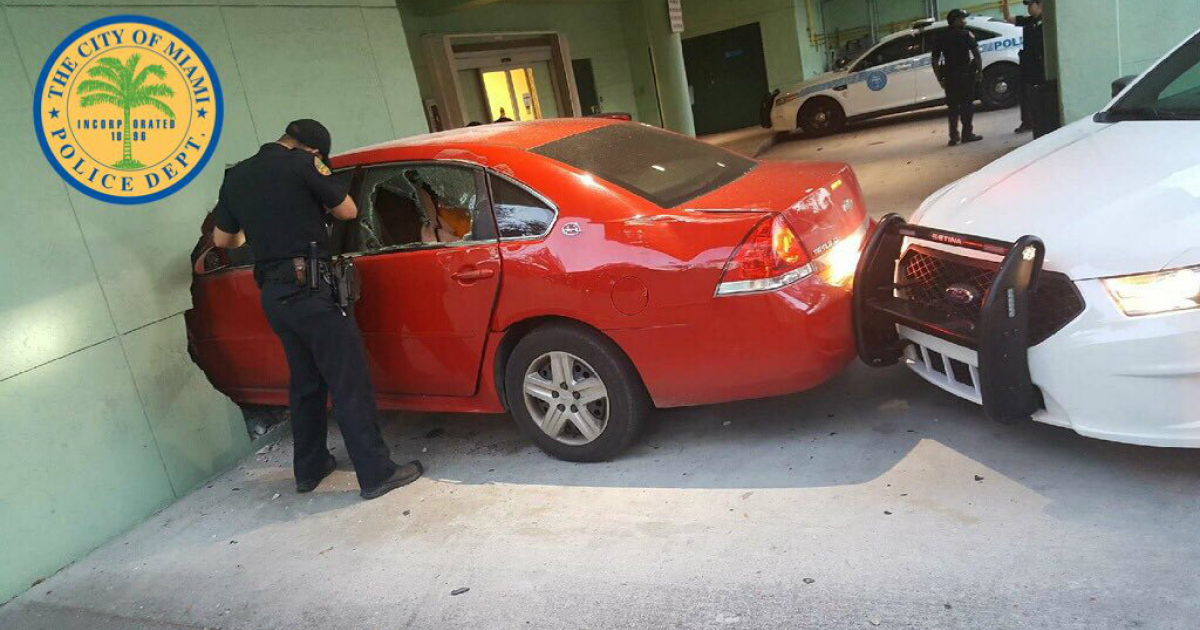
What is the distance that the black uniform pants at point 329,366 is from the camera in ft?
13.0

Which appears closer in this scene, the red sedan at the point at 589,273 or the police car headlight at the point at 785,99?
the red sedan at the point at 589,273

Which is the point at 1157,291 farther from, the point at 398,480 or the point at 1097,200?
the point at 398,480

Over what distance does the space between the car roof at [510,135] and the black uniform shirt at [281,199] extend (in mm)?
474

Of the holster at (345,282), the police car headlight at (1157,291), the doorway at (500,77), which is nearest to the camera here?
the police car headlight at (1157,291)

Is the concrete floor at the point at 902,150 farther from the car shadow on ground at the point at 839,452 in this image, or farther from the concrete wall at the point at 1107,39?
the car shadow on ground at the point at 839,452

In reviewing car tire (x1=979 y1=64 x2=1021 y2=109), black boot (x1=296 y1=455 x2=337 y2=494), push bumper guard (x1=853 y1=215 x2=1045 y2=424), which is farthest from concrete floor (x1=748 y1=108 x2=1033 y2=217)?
black boot (x1=296 y1=455 x2=337 y2=494)

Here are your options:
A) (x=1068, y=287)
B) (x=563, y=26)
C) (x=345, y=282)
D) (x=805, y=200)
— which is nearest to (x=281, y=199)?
(x=345, y=282)

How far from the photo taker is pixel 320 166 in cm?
396

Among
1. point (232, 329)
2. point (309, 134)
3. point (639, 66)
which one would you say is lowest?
point (232, 329)

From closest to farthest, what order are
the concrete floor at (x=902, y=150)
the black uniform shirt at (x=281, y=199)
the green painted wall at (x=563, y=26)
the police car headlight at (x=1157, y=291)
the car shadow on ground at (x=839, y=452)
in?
the police car headlight at (x=1157, y=291)
the car shadow on ground at (x=839, y=452)
the black uniform shirt at (x=281, y=199)
the concrete floor at (x=902, y=150)
the green painted wall at (x=563, y=26)

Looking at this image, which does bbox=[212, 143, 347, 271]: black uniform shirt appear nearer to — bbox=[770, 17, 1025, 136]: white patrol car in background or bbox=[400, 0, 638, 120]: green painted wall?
bbox=[400, 0, 638, 120]: green painted wall

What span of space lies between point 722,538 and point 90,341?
3.30 meters

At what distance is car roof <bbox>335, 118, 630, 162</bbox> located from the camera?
407 cm

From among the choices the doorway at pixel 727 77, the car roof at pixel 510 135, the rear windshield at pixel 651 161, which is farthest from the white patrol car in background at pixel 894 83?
the car roof at pixel 510 135
